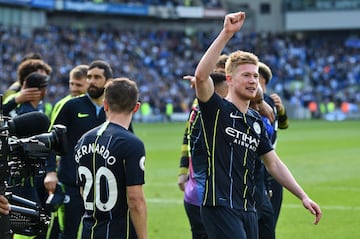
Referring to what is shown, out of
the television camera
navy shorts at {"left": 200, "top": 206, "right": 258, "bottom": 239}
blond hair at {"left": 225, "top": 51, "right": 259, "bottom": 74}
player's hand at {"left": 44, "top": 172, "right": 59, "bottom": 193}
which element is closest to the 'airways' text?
the television camera

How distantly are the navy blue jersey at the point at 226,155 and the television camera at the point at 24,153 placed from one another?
1.42 metres

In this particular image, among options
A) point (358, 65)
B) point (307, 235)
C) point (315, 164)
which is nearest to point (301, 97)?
point (358, 65)

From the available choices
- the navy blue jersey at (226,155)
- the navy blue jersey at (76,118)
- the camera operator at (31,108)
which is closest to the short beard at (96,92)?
the navy blue jersey at (76,118)

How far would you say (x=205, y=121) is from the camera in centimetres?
690

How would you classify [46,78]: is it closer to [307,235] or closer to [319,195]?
[307,235]

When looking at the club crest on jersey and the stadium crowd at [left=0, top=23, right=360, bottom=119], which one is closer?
the club crest on jersey

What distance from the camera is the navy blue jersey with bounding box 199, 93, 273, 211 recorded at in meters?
6.85

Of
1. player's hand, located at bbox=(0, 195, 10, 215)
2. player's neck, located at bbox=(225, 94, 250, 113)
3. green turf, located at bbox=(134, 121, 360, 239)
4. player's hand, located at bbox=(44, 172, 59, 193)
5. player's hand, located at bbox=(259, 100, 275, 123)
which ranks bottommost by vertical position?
green turf, located at bbox=(134, 121, 360, 239)

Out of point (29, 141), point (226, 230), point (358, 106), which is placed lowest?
point (358, 106)

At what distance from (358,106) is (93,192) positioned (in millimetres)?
54291

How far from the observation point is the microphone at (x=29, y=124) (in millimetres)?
5756

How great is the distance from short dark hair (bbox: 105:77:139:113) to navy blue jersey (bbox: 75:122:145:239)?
158 millimetres

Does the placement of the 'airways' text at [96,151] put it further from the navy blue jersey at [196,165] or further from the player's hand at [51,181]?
the player's hand at [51,181]

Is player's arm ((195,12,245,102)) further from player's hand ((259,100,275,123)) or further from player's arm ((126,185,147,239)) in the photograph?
player's hand ((259,100,275,123))
